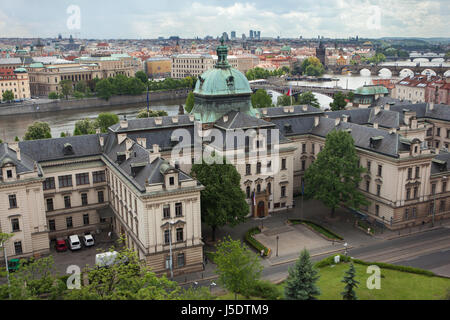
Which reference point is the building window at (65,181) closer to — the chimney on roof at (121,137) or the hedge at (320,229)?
the chimney on roof at (121,137)

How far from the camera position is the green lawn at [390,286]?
145ft

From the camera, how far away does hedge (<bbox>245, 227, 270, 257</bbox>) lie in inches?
2218

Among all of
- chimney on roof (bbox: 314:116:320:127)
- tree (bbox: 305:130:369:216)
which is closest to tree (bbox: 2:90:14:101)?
chimney on roof (bbox: 314:116:320:127)

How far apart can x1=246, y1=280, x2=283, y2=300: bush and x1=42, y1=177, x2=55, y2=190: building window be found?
34606 mm

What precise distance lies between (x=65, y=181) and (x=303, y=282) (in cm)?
3923

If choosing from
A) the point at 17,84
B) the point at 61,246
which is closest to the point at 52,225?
the point at 61,246

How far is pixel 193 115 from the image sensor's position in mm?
72500

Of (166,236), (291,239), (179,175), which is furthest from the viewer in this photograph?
(291,239)

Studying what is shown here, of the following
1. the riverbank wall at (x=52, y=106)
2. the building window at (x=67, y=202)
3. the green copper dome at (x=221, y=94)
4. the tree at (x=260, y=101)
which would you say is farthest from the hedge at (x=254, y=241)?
the riverbank wall at (x=52, y=106)

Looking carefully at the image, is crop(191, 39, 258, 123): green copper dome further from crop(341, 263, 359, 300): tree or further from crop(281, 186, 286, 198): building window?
crop(341, 263, 359, 300): tree

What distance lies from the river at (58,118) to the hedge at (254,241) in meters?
83.4

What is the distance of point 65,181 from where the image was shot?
62.4 m

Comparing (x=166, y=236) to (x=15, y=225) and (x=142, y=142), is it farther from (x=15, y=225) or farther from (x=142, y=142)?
(x=15, y=225)
